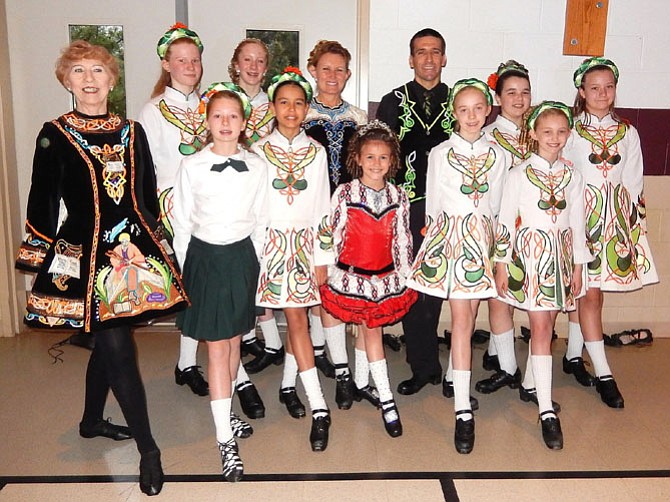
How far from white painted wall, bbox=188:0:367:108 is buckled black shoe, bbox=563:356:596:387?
74.6 inches

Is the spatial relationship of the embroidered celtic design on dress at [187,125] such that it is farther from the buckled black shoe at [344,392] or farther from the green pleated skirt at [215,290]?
the buckled black shoe at [344,392]

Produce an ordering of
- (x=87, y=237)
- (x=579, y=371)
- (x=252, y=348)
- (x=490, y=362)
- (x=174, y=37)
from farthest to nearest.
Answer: (x=252, y=348) → (x=490, y=362) → (x=579, y=371) → (x=174, y=37) → (x=87, y=237)

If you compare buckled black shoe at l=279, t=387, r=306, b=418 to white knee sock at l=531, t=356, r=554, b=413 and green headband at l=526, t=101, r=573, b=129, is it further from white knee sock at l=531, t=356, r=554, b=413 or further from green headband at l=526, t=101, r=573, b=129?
green headband at l=526, t=101, r=573, b=129

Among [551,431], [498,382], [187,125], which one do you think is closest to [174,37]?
[187,125]

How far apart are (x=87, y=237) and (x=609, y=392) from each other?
93.2 inches

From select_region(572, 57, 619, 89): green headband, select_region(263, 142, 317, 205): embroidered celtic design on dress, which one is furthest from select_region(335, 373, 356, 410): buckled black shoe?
select_region(572, 57, 619, 89): green headband

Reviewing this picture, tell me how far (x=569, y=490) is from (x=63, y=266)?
1900mm

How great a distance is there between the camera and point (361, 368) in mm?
3039

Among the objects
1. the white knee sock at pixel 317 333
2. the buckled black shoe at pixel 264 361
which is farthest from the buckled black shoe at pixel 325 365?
the buckled black shoe at pixel 264 361

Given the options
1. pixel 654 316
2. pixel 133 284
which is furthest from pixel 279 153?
pixel 654 316

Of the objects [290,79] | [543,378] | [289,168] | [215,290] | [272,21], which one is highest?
[272,21]

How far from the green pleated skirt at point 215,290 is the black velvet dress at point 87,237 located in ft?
0.60

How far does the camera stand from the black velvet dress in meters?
2.23

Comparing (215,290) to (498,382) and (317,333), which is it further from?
(498,382)
